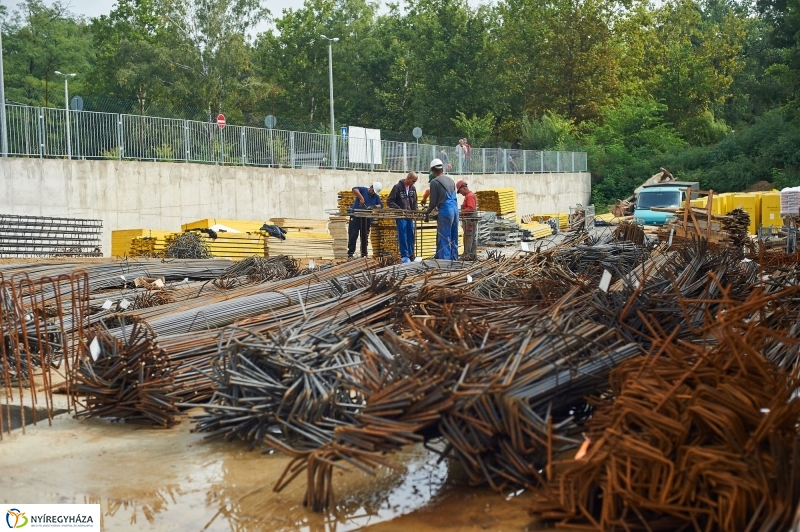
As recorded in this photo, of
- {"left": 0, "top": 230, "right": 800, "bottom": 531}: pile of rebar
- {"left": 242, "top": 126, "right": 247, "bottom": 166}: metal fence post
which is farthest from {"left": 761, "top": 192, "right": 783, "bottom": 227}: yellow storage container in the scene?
{"left": 0, "top": 230, "right": 800, "bottom": 531}: pile of rebar

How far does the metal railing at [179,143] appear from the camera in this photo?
2100 cm

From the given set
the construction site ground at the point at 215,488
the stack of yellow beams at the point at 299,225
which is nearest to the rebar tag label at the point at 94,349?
the construction site ground at the point at 215,488

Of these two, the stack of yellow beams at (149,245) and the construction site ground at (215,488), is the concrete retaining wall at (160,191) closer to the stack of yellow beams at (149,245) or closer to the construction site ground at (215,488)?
the stack of yellow beams at (149,245)

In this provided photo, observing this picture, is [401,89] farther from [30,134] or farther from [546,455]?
[546,455]

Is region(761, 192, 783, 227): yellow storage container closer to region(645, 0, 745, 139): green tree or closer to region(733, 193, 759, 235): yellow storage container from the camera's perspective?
region(733, 193, 759, 235): yellow storage container

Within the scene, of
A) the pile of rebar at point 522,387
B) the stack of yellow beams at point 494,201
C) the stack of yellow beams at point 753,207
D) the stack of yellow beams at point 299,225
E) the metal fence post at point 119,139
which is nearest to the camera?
the pile of rebar at point 522,387

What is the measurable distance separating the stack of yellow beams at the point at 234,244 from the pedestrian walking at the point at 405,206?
9.62 feet

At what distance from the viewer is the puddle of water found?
451 cm

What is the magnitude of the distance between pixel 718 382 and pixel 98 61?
51015 mm

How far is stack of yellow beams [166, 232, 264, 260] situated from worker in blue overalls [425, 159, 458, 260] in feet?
14.3

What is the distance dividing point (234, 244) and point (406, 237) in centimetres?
373

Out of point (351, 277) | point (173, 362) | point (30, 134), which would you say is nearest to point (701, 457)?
point (173, 362)

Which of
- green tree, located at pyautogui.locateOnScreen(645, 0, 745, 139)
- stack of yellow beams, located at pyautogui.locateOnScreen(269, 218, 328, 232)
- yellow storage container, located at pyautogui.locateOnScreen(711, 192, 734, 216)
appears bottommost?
stack of yellow beams, located at pyautogui.locateOnScreen(269, 218, 328, 232)

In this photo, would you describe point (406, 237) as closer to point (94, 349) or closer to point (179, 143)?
point (94, 349)
